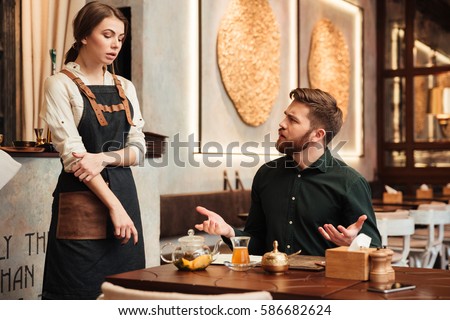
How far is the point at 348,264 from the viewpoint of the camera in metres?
1.89

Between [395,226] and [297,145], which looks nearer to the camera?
[297,145]

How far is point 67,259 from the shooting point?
244cm

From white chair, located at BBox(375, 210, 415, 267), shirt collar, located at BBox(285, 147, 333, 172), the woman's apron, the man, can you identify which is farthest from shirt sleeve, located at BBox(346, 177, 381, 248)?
white chair, located at BBox(375, 210, 415, 267)

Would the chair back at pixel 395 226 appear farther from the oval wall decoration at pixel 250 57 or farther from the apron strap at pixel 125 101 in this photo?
the apron strap at pixel 125 101

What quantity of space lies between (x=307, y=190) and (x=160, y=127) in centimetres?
269

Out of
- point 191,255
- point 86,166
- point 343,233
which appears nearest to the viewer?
point 191,255

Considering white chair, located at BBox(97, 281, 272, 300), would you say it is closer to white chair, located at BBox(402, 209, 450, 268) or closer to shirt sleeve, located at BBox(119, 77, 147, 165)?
shirt sleeve, located at BBox(119, 77, 147, 165)

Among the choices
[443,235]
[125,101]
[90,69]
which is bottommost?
[443,235]

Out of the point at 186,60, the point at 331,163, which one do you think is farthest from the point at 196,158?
the point at 331,163

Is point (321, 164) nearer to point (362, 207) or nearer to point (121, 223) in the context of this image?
point (362, 207)

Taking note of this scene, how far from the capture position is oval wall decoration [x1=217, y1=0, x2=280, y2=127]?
5.95 m

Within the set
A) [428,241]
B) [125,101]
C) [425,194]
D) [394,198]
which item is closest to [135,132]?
[125,101]
